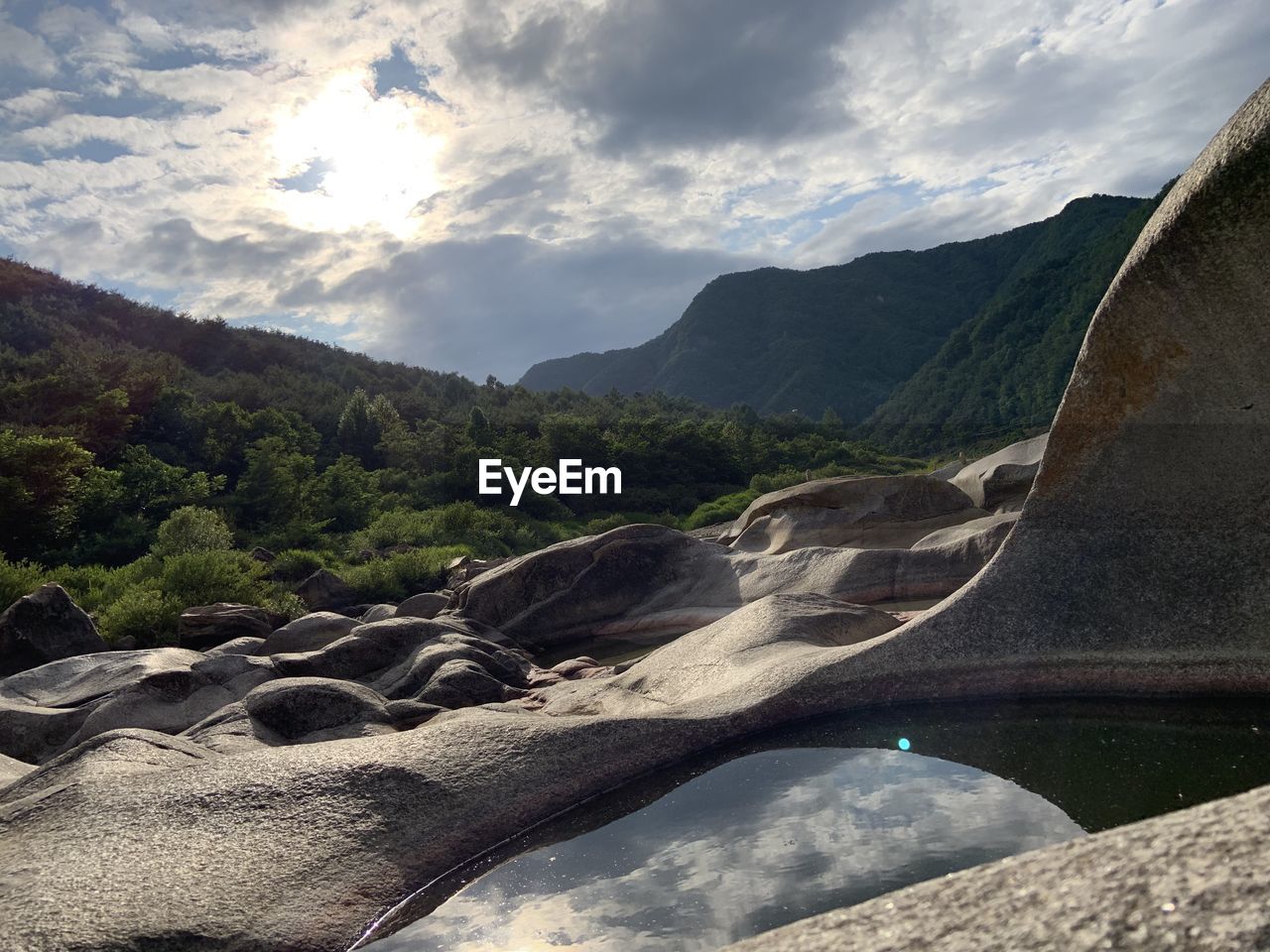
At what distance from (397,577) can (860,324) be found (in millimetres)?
116652

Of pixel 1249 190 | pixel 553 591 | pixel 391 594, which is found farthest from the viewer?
pixel 391 594

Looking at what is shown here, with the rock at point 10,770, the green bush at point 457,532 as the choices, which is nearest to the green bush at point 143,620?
the rock at point 10,770

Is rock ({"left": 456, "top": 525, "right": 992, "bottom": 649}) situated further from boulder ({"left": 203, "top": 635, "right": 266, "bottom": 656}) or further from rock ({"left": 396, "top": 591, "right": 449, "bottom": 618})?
boulder ({"left": 203, "top": 635, "right": 266, "bottom": 656})

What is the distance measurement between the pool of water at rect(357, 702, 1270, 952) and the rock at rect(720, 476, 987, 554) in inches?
475

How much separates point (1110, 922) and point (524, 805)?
4319mm

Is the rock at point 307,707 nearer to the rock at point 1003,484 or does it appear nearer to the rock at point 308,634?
the rock at point 308,634

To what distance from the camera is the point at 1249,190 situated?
5.91 metres

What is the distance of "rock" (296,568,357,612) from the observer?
21.3m

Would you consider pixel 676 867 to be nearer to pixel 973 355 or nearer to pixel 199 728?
pixel 199 728

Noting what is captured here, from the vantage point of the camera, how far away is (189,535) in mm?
23766

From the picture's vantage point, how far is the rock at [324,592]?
21266mm

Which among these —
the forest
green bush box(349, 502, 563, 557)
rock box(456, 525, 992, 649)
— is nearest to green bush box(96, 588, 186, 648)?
the forest

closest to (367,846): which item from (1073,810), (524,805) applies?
(524,805)

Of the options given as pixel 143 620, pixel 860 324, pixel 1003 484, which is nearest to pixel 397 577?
pixel 143 620
